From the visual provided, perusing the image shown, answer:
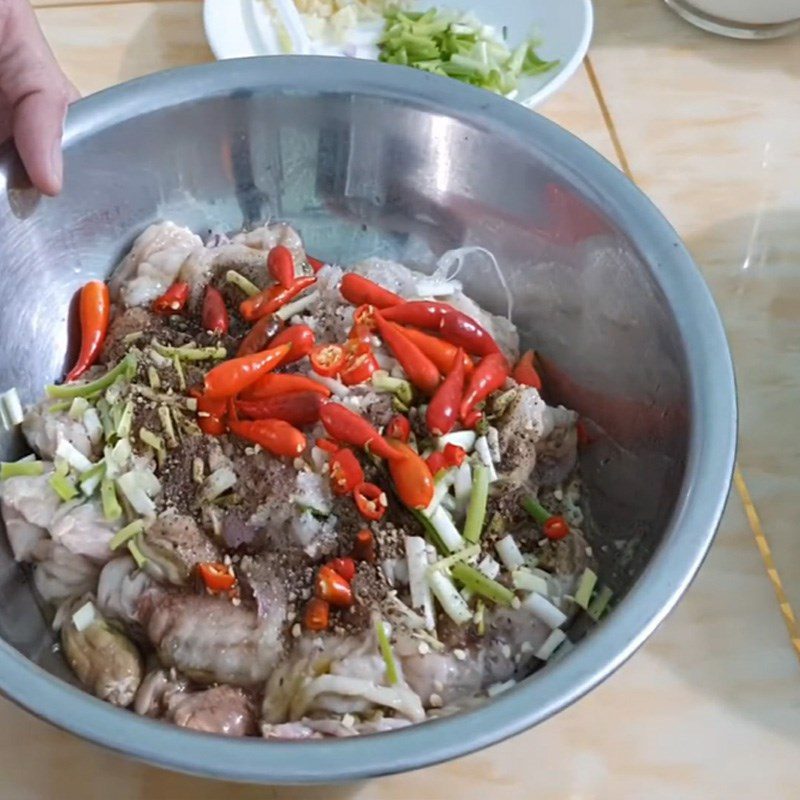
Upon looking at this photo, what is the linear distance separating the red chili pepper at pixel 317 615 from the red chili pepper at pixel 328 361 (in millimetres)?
266

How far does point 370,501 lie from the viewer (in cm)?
106

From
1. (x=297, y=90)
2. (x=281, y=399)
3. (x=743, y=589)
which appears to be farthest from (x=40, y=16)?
(x=743, y=589)

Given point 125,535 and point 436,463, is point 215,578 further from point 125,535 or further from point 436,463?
point 436,463

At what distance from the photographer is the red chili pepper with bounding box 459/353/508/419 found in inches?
44.8

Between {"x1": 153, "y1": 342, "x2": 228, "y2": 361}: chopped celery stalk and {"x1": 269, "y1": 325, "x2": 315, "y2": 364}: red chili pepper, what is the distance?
6 centimetres

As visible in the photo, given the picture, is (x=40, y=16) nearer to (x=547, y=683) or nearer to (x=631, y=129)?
(x=631, y=129)

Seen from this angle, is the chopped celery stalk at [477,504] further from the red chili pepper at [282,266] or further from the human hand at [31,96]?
the human hand at [31,96]

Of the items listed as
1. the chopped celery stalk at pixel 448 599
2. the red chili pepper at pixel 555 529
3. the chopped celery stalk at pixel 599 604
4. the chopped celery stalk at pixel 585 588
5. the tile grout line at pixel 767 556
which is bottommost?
the tile grout line at pixel 767 556

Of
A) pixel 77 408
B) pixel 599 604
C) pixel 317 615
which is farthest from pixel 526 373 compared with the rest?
pixel 77 408

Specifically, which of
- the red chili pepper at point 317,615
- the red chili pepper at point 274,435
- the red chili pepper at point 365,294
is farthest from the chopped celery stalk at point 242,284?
the red chili pepper at point 317,615

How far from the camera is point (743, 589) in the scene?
1129 millimetres

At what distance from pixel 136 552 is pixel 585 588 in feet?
1.50

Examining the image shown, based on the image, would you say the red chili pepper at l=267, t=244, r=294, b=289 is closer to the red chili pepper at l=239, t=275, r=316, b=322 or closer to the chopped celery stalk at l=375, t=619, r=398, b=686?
the red chili pepper at l=239, t=275, r=316, b=322

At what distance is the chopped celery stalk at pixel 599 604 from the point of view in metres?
1.04
